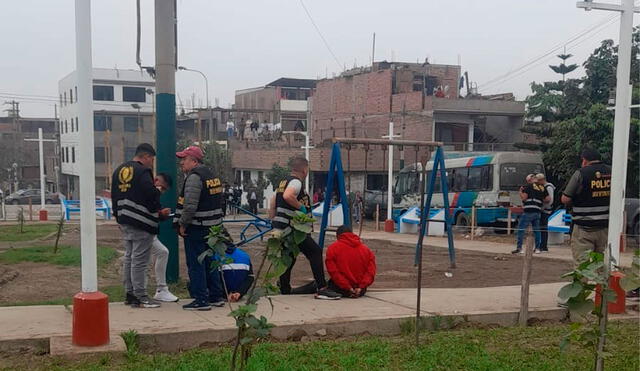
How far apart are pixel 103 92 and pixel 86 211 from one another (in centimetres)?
5178

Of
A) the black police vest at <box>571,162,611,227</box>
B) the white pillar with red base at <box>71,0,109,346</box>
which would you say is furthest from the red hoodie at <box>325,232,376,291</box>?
the white pillar with red base at <box>71,0,109,346</box>

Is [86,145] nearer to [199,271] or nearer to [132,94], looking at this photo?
[199,271]

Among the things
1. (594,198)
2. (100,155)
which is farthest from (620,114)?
(100,155)

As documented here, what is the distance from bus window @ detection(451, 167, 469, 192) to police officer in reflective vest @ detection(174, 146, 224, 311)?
1887 cm

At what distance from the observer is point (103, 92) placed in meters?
53.5

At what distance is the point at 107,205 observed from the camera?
29.8 m

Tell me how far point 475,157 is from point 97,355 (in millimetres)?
20906

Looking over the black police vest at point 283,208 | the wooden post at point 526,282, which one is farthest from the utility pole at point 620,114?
the black police vest at point 283,208

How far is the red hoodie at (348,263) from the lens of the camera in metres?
7.61

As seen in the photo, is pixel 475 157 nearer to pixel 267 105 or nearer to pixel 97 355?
pixel 97 355

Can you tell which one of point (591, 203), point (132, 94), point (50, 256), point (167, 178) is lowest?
point (50, 256)

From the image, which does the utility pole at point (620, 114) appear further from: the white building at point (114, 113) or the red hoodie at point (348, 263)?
Answer: the white building at point (114, 113)

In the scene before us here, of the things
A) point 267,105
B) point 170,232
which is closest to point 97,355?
point 170,232

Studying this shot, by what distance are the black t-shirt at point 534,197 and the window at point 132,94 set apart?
46.4 metres
